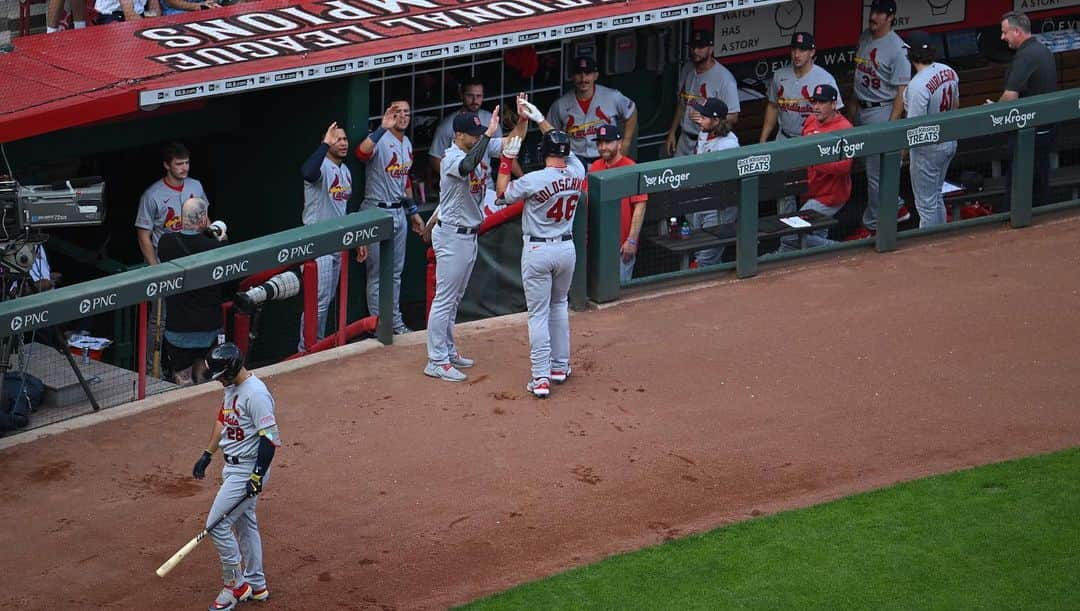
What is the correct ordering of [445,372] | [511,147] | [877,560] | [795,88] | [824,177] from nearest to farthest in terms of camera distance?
[877,560] → [511,147] → [445,372] → [824,177] → [795,88]

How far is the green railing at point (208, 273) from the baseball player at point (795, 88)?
3.58m

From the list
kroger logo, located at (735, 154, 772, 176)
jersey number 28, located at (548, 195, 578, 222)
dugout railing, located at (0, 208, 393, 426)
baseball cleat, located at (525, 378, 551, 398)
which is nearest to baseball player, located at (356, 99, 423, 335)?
dugout railing, located at (0, 208, 393, 426)

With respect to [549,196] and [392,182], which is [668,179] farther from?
[392,182]

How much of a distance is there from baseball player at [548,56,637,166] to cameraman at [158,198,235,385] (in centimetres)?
315

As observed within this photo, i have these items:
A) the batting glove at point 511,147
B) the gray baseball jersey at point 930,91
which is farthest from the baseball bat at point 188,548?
the gray baseball jersey at point 930,91

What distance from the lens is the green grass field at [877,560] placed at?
24.9ft

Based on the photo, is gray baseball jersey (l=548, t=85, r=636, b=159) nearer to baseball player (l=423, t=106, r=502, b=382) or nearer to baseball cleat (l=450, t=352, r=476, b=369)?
baseball player (l=423, t=106, r=502, b=382)

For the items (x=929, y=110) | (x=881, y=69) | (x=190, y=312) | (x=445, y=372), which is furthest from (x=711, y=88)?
(x=190, y=312)

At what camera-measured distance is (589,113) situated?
12516 millimetres

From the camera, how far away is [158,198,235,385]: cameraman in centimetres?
1023

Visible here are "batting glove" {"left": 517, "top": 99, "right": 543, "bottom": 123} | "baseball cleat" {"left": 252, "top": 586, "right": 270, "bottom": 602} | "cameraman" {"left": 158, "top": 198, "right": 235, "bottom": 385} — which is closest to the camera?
"baseball cleat" {"left": 252, "top": 586, "right": 270, "bottom": 602}

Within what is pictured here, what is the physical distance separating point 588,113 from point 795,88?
5.08ft

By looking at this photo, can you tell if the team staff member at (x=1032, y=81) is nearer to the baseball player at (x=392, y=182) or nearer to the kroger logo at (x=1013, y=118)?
the kroger logo at (x=1013, y=118)

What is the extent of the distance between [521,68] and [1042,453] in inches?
209
